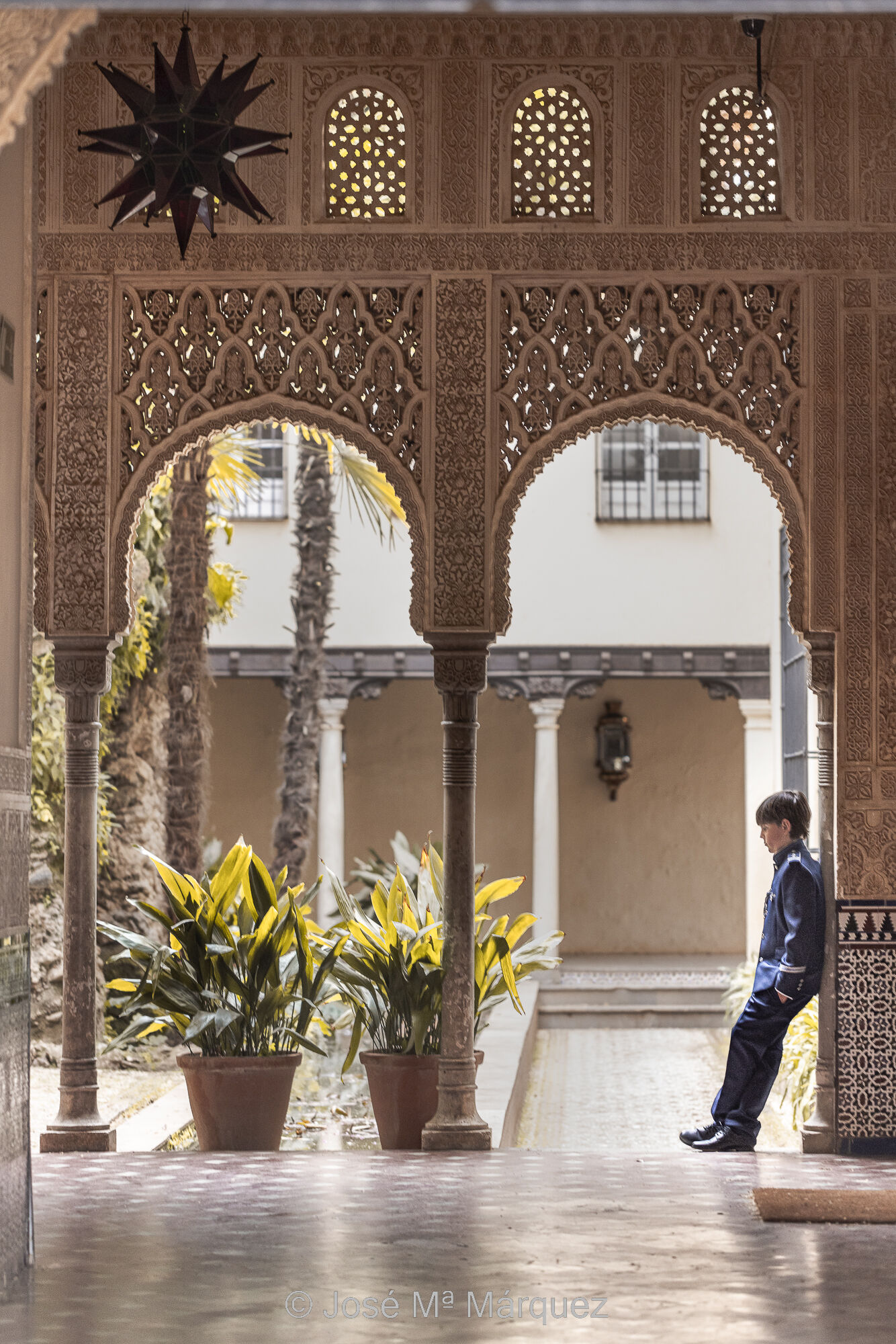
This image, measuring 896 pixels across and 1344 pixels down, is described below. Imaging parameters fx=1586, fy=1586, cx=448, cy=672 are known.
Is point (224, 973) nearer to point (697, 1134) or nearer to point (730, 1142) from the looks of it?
point (697, 1134)

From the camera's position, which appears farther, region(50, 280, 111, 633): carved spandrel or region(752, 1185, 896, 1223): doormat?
region(50, 280, 111, 633): carved spandrel

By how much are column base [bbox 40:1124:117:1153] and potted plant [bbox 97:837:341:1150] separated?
13.8 inches

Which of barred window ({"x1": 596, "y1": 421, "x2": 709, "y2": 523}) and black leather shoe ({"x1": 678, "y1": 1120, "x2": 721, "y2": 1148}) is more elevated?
barred window ({"x1": 596, "y1": 421, "x2": 709, "y2": 523})

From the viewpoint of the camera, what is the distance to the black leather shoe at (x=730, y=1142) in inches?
242

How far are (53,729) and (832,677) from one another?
6.14 meters

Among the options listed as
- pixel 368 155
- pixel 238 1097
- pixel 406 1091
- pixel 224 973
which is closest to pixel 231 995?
pixel 224 973

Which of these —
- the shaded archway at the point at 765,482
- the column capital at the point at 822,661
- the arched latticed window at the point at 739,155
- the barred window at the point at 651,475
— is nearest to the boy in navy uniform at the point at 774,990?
the shaded archway at the point at 765,482

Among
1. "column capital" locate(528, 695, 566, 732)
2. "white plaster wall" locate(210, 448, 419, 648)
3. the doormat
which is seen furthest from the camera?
"white plaster wall" locate(210, 448, 419, 648)

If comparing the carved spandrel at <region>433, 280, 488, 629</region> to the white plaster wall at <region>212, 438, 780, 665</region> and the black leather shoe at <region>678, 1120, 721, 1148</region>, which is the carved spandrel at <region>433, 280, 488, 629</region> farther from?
the white plaster wall at <region>212, 438, 780, 665</region>

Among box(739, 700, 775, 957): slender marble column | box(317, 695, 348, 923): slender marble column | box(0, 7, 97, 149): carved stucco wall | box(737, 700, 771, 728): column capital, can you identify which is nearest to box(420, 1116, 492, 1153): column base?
box(0, 7, 97, 149): carved stucco wall

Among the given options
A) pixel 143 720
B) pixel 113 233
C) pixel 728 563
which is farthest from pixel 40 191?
pixel 728 563

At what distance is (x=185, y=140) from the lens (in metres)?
5.29

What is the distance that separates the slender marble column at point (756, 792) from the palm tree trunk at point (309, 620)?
3.82 meters

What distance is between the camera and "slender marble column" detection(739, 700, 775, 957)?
45.6 feet
